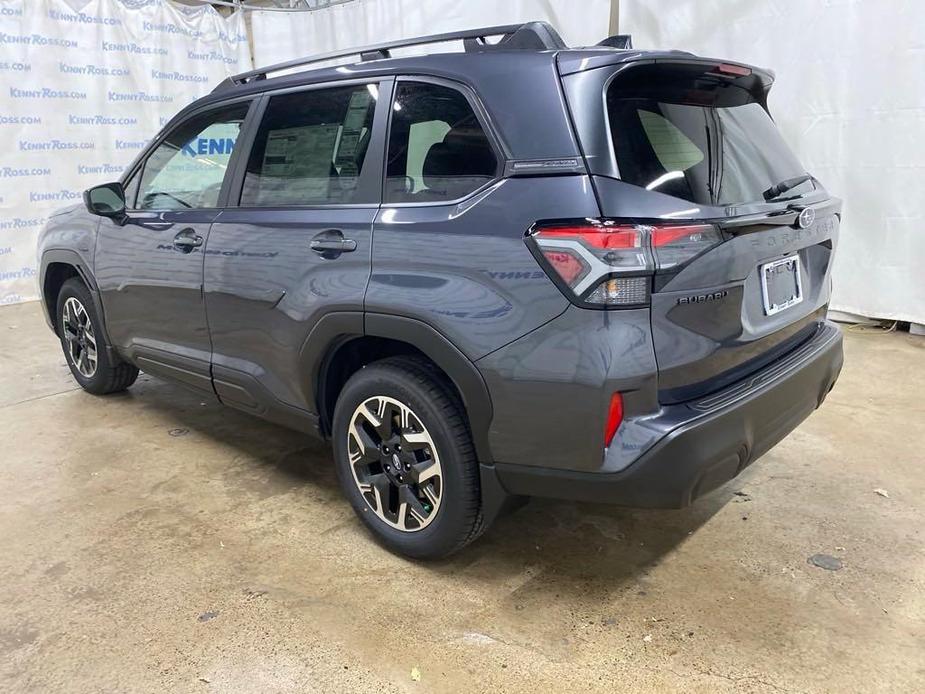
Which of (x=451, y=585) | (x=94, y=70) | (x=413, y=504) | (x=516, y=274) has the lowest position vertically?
(x=451, y=585)

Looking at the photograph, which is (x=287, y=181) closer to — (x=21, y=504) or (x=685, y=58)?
(x=685, y=58)

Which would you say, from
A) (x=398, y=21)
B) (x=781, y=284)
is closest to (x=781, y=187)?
(x=781, y=284)

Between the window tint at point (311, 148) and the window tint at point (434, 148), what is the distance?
16cm

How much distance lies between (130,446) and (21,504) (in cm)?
65

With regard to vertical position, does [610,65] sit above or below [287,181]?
above

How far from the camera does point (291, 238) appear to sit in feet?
8.70

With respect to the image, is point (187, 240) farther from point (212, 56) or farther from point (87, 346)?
point (212, 56)

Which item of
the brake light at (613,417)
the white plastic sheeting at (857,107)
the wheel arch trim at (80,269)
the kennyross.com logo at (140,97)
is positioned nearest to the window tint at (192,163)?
the wheel arch trim at (80,269)

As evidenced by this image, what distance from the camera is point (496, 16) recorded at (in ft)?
21.7

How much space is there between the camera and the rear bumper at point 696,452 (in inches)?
75.7

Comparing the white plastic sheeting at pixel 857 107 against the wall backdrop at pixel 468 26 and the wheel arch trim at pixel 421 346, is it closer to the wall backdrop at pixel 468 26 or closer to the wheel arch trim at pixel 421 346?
the wall backdrop at pixel 468 26

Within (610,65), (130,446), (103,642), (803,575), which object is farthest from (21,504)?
(803,575)

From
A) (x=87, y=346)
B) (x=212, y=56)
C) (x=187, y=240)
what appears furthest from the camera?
(x=212, y=56)

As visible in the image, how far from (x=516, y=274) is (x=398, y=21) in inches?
256
